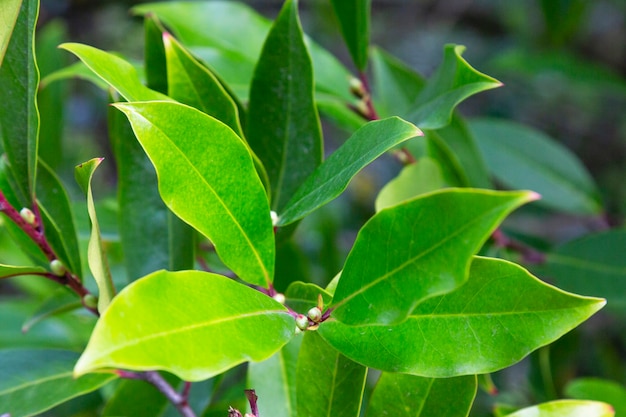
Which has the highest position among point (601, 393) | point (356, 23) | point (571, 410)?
point (356, 23)

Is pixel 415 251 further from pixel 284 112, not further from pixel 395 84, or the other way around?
pixel 395 84

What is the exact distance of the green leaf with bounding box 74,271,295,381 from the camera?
13.7 inches

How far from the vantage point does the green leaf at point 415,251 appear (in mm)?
360

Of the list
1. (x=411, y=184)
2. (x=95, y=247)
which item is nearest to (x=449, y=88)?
(x=411, y=184)

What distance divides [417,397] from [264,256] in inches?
6.5

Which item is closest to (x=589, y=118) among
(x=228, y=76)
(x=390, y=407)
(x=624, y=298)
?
(x=624, y=298)

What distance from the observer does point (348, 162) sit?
480mm

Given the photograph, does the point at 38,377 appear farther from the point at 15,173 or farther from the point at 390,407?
the point at 390,407

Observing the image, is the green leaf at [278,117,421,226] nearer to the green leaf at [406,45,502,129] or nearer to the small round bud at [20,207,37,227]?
the green leaf at [406,45,502,129]

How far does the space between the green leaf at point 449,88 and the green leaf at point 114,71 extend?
241mm

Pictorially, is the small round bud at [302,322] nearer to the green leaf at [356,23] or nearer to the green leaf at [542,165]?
the green leaf at [356,23]

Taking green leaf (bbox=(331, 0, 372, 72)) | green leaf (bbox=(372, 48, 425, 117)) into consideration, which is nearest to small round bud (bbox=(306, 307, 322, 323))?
green leaf (bbox=(331, 0, 372, 72))

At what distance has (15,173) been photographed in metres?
0.56

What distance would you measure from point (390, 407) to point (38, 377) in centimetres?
33
